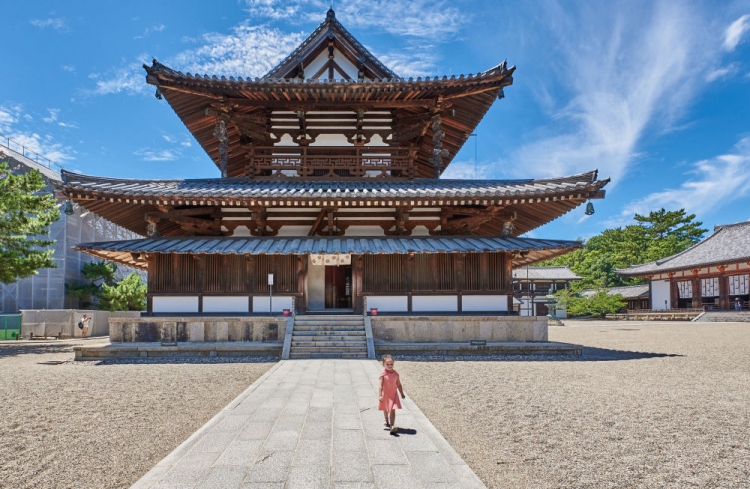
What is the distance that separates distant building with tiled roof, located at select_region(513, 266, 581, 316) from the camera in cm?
5712

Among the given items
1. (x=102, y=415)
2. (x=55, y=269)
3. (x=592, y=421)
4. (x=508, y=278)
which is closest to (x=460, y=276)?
(x=508, y=278)

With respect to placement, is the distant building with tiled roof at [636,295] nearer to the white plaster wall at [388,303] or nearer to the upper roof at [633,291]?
the upper roof at [633,291]

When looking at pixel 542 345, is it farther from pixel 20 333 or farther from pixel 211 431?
pixel 20 333

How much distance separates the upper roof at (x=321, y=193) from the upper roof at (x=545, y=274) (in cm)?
4568

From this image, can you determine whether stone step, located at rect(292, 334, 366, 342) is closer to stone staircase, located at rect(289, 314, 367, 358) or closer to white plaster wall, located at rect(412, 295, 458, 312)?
stone staircase, located at rect(289, 314, 367, 358)

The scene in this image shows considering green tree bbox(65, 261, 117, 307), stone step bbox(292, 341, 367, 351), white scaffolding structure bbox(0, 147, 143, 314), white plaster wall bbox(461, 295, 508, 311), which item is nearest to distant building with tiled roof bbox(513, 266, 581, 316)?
white plaster wall bbox(461, 295, 508, 311)

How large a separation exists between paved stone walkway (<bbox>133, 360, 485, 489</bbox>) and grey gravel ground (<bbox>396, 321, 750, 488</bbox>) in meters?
0.54

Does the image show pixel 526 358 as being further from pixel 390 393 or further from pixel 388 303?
pixel 390 393

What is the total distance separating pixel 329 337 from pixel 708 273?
48.2 metres

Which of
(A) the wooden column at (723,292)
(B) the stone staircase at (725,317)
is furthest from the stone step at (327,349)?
(A) the wooden column at (723,292)

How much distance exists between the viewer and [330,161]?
17.2m

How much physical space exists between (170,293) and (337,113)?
31.4 feet

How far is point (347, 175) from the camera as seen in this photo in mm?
17516

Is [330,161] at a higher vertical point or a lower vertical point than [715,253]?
higher
